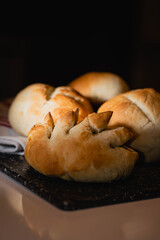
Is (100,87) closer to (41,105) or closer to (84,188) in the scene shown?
(41,105)

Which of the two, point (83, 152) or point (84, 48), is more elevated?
point (83, 152)

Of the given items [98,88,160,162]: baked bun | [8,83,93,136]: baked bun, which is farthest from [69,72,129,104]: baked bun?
[98,88,160,162]: baked bun

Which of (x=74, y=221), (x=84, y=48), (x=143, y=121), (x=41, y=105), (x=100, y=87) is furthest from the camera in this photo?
(x=84, y=48)

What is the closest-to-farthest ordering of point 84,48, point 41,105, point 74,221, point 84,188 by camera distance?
1. point 74,221
2. point 84,188
3. point 41,105
4. point 84,48

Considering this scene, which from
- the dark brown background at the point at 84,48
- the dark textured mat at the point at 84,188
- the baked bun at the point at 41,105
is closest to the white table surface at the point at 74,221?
the dark textured mat at the point at 84,188

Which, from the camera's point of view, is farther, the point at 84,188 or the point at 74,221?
the point at 84,188

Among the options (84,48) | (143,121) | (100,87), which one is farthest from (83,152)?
(84,48)
